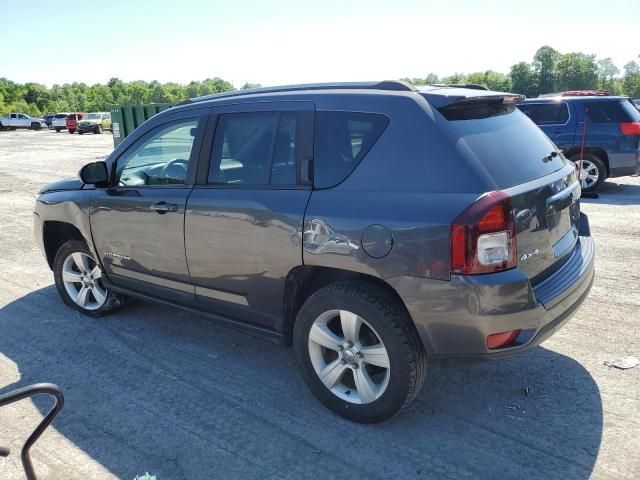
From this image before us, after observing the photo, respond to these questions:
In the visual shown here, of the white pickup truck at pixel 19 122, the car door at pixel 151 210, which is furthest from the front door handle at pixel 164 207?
the white pickup truck at pixel 19 122

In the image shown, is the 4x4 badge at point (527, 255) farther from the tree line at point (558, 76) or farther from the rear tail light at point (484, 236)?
the tree line at point (558, 76)

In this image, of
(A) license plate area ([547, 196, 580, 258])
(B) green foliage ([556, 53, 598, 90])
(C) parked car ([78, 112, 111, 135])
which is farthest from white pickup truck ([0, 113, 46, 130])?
(B) green foliage ([556, 53, 598, 90])

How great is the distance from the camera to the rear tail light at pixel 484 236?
262 cm

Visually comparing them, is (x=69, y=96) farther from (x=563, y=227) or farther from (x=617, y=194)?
(x=563, y=227)

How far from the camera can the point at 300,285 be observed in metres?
3.37

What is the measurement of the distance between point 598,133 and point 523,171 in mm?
8389

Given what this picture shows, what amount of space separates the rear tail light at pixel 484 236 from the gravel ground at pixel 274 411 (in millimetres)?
758

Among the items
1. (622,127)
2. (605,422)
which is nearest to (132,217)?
(605,422)

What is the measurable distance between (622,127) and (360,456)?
372 inches

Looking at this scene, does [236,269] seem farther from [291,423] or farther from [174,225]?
[291,423]

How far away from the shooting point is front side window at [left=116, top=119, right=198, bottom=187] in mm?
3982

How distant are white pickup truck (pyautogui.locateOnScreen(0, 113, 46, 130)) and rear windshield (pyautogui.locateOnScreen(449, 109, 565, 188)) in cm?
5834

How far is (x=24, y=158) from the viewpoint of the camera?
22.7 m

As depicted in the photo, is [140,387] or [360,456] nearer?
[360,456]
